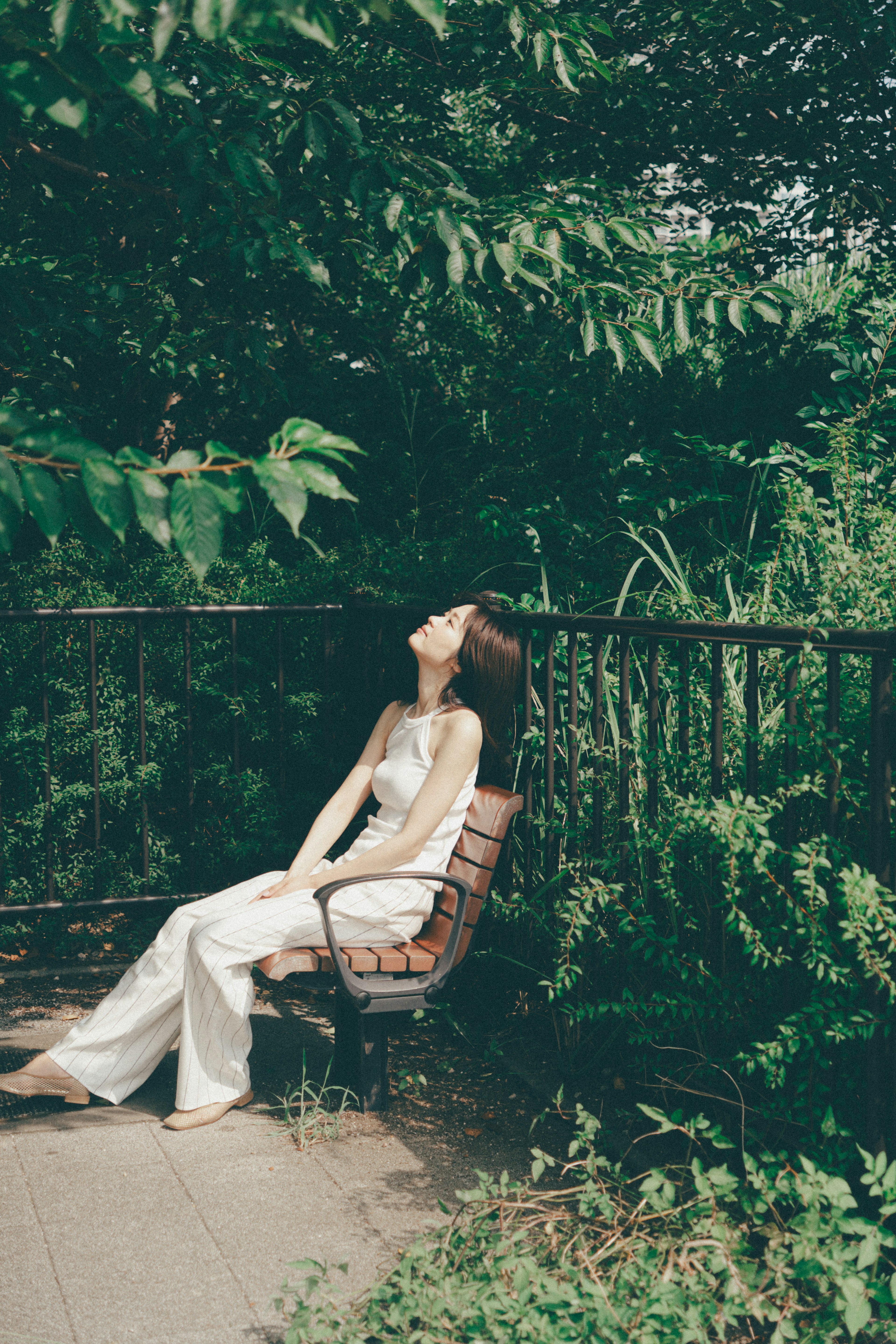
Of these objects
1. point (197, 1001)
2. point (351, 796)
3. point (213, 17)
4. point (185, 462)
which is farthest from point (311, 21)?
point (197, 1001)

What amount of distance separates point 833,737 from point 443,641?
1405 mm

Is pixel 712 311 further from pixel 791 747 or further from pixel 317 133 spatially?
pixel 791 747

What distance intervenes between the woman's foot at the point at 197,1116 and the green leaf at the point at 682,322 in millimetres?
2769

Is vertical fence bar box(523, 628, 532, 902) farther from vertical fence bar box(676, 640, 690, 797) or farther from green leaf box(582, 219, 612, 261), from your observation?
green leaf box(582, 219, 612, 261)

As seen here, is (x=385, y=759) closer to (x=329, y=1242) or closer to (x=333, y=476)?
(x=329, y=1242)

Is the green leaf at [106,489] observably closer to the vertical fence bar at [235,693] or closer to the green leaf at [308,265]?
the green leaf at [308,265]

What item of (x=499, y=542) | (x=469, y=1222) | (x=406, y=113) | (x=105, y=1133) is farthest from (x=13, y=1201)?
(x=406, y=113)

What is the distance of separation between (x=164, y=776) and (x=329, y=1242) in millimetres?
2508

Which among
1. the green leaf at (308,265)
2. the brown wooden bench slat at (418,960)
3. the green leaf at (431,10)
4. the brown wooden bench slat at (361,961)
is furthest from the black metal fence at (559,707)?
the green leaf at (431,10)

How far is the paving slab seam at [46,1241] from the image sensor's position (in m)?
2.32

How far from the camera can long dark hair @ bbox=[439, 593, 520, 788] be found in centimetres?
344

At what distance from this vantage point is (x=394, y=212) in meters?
3.36

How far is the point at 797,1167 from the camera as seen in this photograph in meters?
2.65

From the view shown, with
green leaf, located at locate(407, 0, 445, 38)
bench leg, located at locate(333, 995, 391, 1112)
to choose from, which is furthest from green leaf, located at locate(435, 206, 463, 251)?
bench leg, located at locate(333, 995, 391, 1112)
